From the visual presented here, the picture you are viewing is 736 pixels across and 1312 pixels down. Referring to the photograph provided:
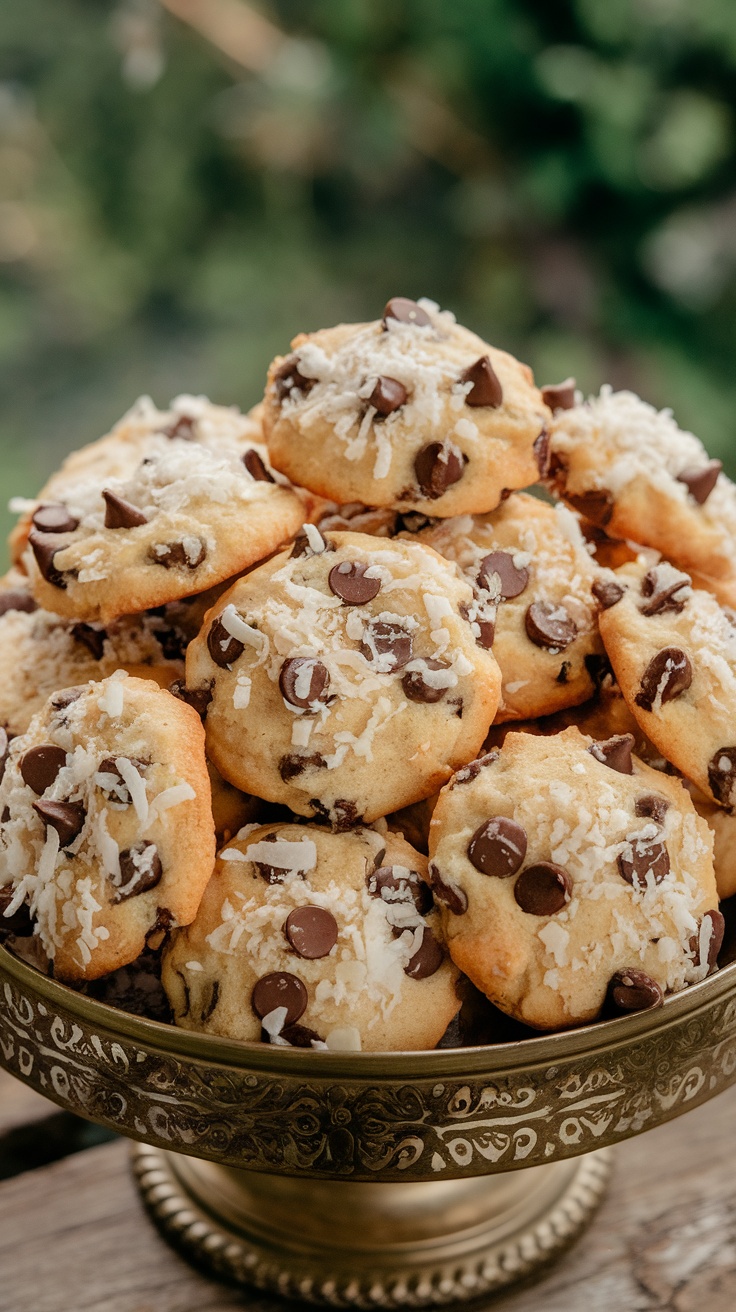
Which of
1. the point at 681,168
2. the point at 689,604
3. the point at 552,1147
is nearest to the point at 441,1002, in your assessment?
the point at 552,1147

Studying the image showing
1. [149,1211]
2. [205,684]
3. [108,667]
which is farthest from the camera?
[149,1211]

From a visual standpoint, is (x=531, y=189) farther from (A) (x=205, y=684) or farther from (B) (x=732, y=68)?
(A) (x=205, y=684)

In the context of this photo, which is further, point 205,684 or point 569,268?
point 569,268

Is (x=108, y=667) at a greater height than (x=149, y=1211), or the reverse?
(x=108, y=667)

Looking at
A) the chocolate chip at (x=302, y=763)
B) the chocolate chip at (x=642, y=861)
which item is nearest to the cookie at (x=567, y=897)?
the chocolate chip at (x=642, y=861)

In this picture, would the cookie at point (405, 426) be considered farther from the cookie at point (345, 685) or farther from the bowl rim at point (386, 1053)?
the bowl rim at point (386, 1053)

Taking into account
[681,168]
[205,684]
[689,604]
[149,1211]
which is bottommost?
[149,1211]

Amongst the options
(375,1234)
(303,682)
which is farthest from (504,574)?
(375,1234)
